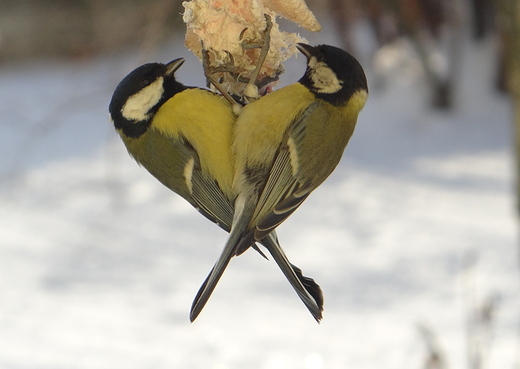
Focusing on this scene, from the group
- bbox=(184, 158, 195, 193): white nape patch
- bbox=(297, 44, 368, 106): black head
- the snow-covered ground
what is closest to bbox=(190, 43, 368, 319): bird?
bbox=(297, 44, 368, 106): black head

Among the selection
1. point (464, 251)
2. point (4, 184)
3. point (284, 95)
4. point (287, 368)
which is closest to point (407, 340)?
point (287, 368)

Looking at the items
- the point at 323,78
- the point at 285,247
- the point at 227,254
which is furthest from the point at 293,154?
the point at 285,247

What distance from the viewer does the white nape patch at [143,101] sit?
1647mm

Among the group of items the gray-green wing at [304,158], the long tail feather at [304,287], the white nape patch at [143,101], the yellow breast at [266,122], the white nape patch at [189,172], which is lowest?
the long tail feather at [304,287]

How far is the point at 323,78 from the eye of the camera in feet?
5.54

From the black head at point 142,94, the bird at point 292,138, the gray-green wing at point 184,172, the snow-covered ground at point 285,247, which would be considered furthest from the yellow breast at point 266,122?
the snow-covered ground at point 285,247

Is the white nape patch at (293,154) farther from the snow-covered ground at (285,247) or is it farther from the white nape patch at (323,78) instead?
the snow-covered ground at (285,247)

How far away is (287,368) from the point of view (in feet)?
13.2

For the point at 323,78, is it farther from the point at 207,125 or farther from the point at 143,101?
the point at 143,101

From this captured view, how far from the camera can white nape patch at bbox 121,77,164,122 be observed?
165 centimetres

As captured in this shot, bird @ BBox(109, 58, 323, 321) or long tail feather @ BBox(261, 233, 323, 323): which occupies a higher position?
bird @ BBox(109, 58, 323, 321)

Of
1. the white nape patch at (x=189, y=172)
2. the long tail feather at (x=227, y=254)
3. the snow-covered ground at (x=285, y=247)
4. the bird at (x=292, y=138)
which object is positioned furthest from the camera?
the snow-covered ground at (x=285, y=247)

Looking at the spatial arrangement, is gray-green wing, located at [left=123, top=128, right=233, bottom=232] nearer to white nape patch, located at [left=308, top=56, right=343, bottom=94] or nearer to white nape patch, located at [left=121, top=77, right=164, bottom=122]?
white nape patch, located at [left=121, top=77, right=164, bottom=122]

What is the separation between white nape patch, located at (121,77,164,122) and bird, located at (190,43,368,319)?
8.7 inches
